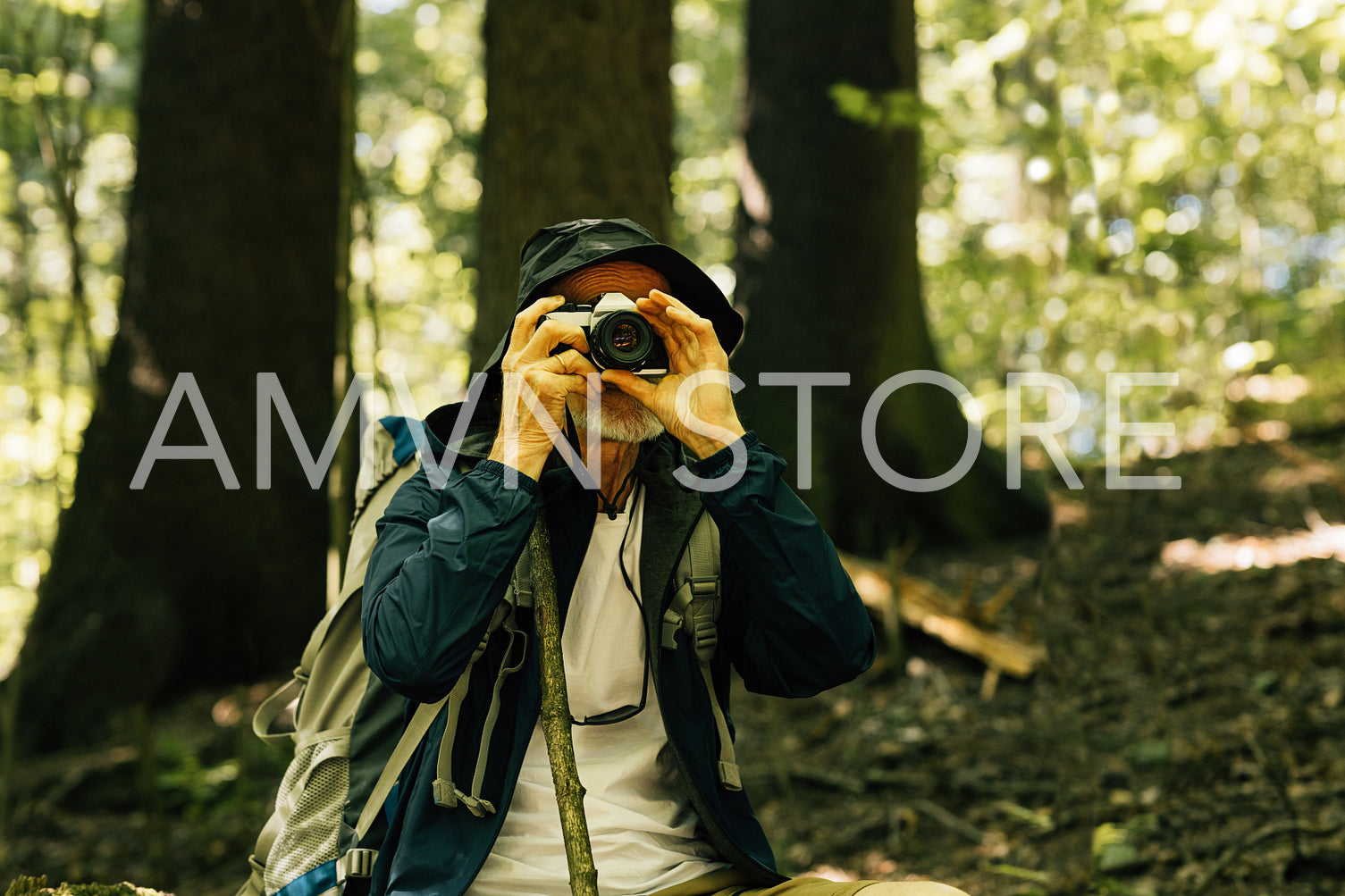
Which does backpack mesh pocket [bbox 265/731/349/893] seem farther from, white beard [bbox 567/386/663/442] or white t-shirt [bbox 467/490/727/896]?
white beard [bbox 567/386/663/442]

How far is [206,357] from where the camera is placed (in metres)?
5.51

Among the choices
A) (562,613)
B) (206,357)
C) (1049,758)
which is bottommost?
(1049,758)

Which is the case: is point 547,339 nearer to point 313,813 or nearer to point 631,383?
point 631,383

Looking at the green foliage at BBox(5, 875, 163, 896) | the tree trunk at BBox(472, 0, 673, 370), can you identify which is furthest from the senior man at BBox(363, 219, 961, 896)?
the tree trunk at BBox(472, 0, 673, 370)

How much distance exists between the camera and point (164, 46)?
18.5 feet

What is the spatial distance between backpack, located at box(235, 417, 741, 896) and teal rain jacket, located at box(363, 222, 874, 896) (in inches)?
1.5

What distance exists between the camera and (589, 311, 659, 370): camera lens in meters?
1.89

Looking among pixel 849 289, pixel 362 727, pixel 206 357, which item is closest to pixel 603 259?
pixel 362 727

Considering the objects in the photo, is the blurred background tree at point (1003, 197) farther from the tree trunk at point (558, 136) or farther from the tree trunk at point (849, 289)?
the tree trunk at point (849, 289)

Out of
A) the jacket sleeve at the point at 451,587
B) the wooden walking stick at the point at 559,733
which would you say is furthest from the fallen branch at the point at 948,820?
the jacket sleeve at the point at 451,587

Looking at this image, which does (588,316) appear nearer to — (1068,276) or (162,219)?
(1068,276)

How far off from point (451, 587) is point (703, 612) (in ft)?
1.71

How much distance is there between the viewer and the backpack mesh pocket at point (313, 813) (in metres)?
1.95

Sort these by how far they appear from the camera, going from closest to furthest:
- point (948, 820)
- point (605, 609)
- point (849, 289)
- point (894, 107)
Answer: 1. point (605, 609)
2. point (894, 107)
3. point (948, 820)
4. point (849, 289)
